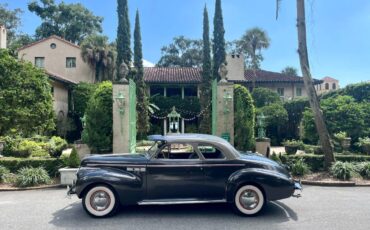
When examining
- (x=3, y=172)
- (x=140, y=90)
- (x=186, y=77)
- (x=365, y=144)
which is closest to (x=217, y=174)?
(x=3, y=172)

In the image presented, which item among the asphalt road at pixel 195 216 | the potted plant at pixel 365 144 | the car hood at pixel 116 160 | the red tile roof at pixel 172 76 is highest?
the red tile roof at pixel 172 76

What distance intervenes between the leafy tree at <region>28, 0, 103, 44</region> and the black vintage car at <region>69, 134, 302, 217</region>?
124ft

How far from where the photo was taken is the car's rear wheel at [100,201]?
5.99 m

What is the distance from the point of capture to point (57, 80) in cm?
2439

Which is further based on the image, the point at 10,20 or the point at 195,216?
the point at 10,20

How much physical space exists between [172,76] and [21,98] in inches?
735

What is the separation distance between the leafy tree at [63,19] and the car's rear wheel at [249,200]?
3891 centimetres

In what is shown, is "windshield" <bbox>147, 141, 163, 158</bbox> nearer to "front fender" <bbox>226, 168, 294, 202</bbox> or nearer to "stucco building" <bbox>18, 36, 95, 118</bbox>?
"front fender" <bbox>226, 168, 294, 202</bbox>

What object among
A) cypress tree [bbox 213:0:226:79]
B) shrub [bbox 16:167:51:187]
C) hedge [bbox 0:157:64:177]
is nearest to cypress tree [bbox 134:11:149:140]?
cypress tree [bbox 213:0:226:79]

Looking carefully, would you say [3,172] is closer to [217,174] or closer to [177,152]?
[177,152]

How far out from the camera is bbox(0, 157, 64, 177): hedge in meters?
9.69

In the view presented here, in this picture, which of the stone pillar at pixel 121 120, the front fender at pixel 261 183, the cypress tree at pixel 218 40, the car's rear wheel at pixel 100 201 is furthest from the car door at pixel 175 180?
the cypress tree at pixel 218 40

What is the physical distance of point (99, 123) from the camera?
38.0 feet

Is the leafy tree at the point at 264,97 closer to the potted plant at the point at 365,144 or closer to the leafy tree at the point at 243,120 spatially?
the potted plant at the point at 365,144
